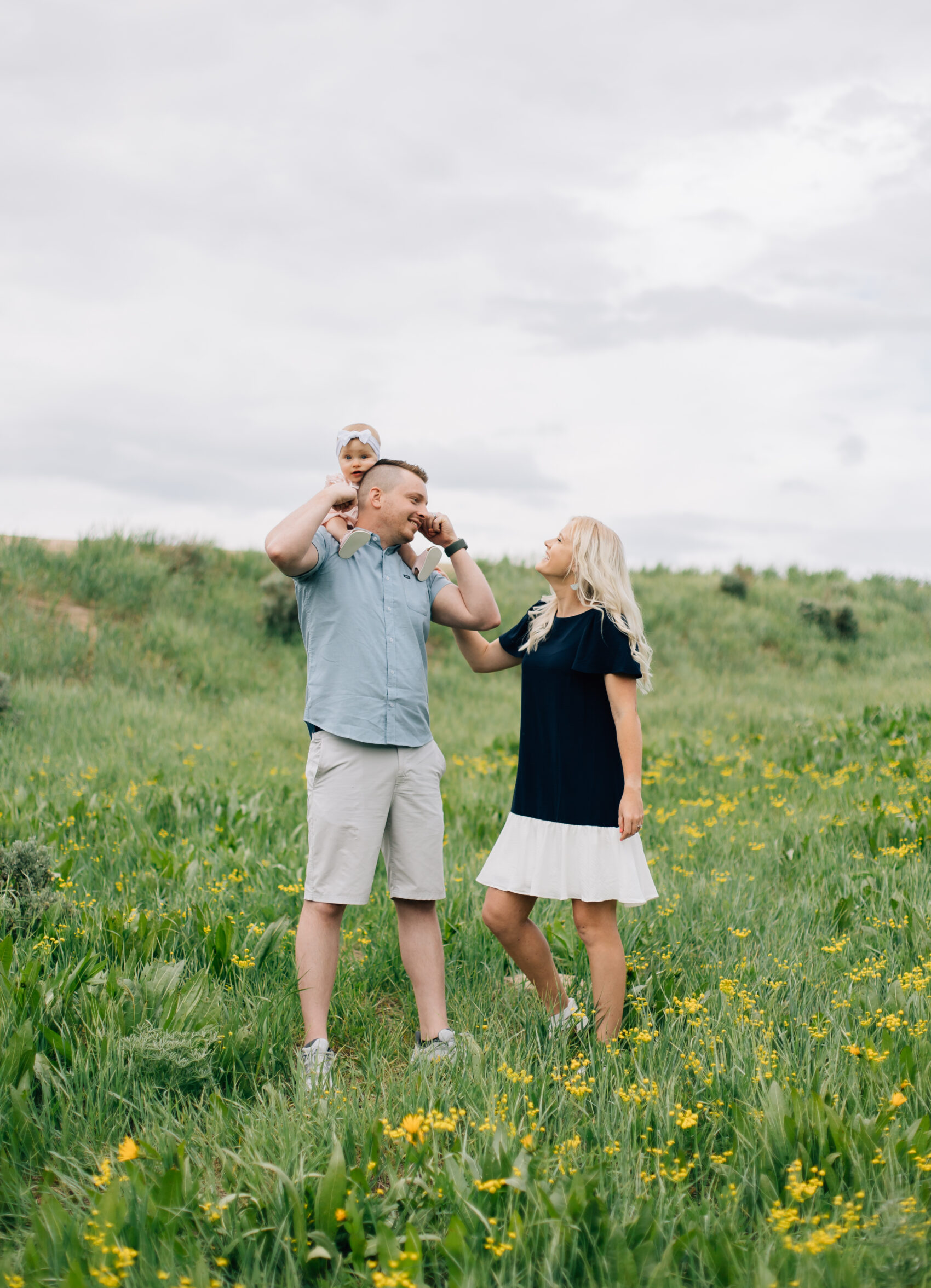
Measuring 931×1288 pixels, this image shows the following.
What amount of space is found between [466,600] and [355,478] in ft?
2.26

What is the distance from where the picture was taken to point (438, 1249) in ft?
7.79

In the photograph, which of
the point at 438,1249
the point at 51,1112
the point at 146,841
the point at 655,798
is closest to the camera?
the point at 438,1249

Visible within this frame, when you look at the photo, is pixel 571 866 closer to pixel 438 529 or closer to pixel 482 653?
pixel 482 653

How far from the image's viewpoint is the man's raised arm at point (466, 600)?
13.0ft

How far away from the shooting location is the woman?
3.61 metres

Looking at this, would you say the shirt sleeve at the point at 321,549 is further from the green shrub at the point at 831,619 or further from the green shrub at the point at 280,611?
the green shrub at the point at 831,619

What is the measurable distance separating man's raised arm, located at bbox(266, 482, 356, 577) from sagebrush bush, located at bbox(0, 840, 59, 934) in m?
2.15

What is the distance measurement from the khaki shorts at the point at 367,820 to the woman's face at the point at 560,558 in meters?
0.90

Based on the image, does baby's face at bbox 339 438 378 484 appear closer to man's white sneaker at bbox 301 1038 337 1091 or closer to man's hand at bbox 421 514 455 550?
man's hand at bbox 421 514 455 550

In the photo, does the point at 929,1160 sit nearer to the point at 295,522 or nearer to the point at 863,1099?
the point at 863,1099

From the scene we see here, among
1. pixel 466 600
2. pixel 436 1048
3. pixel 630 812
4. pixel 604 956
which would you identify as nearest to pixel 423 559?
pixel 466 600

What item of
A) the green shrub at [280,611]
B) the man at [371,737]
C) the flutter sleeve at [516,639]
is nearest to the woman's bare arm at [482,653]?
the flutter sleeve at [516,639]

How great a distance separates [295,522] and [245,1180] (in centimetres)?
213

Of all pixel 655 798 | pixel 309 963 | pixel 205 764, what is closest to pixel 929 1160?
pixel 309 963
